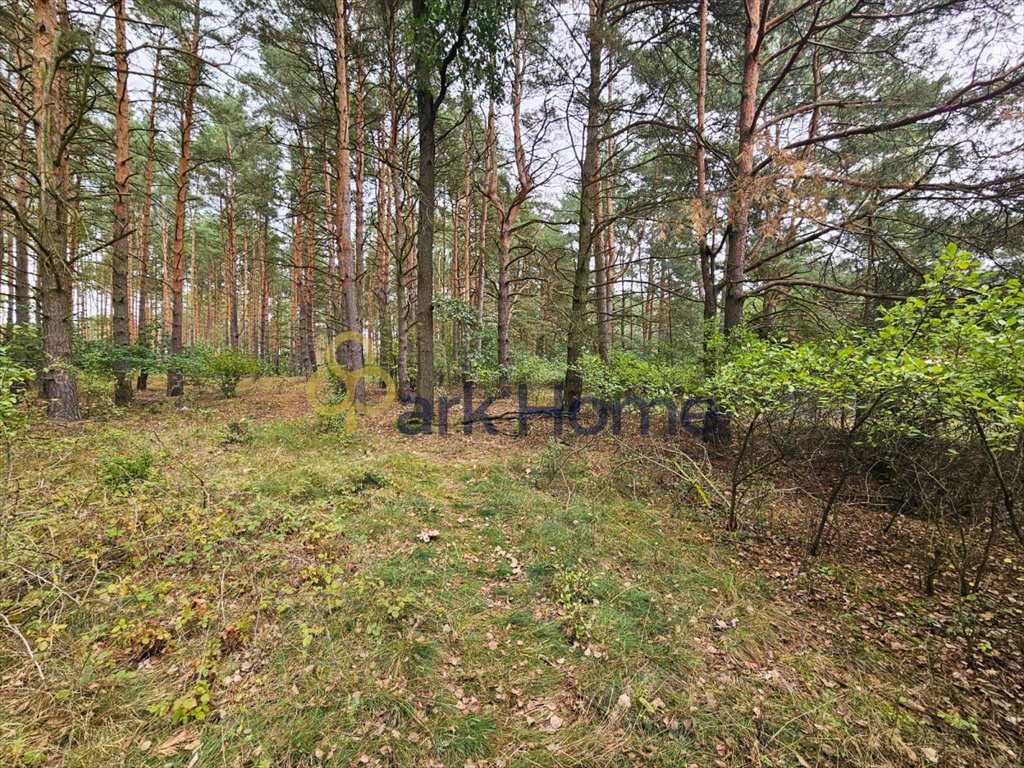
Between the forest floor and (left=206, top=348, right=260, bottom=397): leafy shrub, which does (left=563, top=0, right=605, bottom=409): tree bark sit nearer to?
the forest floor

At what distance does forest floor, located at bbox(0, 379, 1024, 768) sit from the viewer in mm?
2092

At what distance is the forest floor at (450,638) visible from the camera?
2.09 metres

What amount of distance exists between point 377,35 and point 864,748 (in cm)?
1416

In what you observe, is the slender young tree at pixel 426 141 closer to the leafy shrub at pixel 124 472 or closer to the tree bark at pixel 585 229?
the tree bark at pixel 585 229

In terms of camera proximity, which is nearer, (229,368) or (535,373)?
(229,368)

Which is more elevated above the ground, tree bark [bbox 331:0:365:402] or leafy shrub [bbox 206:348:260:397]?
tree bark [bbox 331:0:365:402]

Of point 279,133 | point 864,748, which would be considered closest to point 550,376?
point 864,748

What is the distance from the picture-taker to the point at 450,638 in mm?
2793

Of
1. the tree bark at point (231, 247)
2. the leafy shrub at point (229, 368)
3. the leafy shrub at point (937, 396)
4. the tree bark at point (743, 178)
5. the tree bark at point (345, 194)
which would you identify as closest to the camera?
the leafy shrub at point (937, 396)

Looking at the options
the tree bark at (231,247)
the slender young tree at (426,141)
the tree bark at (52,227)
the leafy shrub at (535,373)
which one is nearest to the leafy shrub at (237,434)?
the tree bark at (52,227)

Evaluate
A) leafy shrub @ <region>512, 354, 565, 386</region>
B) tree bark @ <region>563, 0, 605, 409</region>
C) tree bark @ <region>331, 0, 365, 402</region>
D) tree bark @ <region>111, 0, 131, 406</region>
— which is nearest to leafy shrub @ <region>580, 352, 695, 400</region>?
tree bark @ <region>563, 0, 605, 409</region>

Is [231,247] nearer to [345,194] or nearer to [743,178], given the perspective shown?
[345,194]

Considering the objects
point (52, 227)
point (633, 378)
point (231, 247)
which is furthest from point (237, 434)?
point (231, 247)

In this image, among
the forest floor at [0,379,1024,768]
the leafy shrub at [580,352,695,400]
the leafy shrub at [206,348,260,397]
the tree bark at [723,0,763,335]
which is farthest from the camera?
the leafy shrub at [206,348,260,397]
